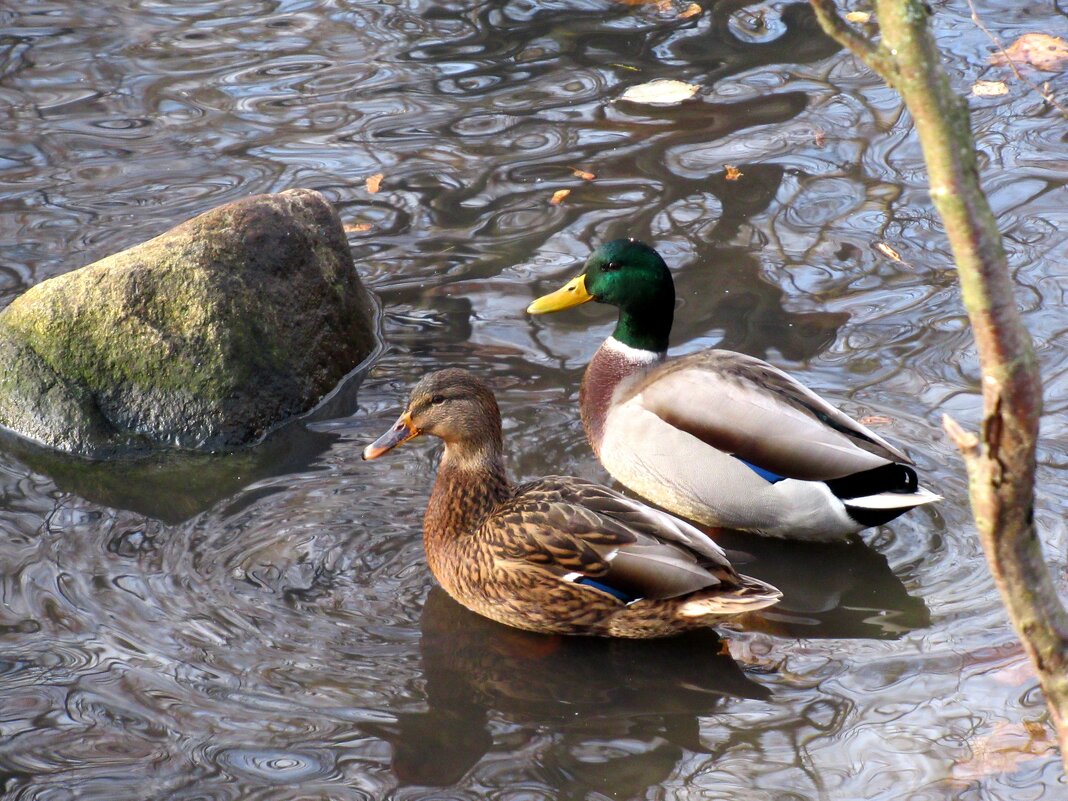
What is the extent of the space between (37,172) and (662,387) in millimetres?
4352

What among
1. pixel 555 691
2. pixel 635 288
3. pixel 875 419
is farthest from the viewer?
pixel 635 288

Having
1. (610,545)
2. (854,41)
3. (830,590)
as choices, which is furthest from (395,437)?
(854,41)

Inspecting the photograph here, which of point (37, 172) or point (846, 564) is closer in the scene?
point (846, 564)

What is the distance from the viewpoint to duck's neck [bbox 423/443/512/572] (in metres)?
4.46

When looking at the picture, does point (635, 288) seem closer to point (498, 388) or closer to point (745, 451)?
point (498, 388)

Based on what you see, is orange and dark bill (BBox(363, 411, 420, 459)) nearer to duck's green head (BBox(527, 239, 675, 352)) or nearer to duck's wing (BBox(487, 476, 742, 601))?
duck's wing (BBox(487, 476, 742, 601))

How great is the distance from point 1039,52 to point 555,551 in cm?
556

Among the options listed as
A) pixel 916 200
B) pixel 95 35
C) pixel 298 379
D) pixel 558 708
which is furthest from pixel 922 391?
pixel 95 35

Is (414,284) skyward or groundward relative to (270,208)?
groundward

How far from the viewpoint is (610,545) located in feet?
13.7

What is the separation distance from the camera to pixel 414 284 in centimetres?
640

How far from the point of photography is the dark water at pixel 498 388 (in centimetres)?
375

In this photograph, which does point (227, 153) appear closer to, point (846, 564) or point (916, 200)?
point (916, 200)

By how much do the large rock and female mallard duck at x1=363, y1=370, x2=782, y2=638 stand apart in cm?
121
